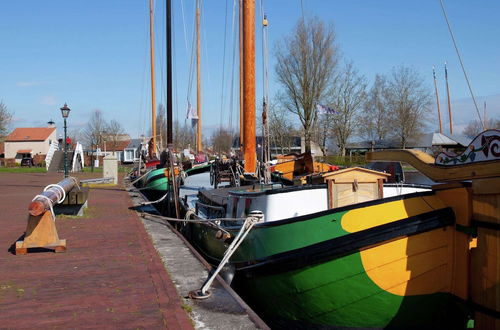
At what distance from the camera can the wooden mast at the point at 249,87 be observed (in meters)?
11.7

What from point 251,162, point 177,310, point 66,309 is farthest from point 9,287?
point 251,162

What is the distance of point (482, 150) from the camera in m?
4.90

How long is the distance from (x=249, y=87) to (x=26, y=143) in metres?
88.2

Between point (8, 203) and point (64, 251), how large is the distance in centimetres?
973

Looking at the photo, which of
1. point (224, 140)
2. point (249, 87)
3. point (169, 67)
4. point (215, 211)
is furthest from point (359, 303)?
point (224, 140)

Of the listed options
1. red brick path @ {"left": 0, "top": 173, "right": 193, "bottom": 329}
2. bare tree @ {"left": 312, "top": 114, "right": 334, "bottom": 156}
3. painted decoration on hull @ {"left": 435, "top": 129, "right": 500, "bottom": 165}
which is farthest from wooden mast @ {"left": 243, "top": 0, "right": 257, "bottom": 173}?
bare tree @ {"left": 312, "top": 114, "right": 334, "bottom": 156}

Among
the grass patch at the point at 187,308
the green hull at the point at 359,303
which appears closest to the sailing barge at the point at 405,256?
the green hull at the point at 359,303

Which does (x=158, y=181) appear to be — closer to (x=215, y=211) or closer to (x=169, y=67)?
(x=169, y=67)

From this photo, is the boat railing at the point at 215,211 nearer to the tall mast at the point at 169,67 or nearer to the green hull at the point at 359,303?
the green hull at the point at 359,303

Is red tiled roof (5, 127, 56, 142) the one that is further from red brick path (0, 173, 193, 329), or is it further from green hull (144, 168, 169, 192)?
red brick path (0, 173, 193, 329)

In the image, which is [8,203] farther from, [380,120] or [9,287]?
[380,120]

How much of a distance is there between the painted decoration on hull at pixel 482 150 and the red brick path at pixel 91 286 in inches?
126

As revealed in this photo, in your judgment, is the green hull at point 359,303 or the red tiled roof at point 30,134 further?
the red tiled roof at point 30,134

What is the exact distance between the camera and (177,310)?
17.2ft
